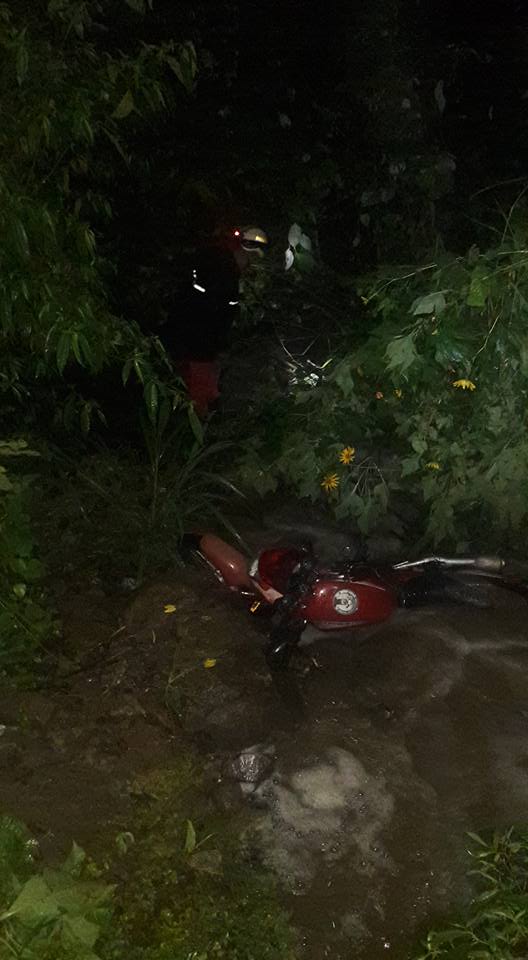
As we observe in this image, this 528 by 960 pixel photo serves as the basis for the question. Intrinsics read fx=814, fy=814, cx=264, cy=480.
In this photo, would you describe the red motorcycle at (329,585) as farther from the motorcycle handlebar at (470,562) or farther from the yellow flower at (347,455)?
the yellow flower at (347,455)

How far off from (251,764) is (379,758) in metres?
0.49

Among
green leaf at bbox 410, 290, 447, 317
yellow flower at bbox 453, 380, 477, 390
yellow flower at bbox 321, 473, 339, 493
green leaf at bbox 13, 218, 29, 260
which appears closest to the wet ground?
yellow flower at bbox 321, 473, 339, 493

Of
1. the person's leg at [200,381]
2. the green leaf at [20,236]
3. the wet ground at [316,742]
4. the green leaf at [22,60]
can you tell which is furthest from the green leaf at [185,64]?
the person's leg at [200,381]

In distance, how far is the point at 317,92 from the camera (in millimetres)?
6074

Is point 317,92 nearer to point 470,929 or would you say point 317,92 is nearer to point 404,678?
point 404,678

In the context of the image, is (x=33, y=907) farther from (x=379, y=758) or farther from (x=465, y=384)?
(x=465, y=384)

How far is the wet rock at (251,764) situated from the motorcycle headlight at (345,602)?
2.34 feet

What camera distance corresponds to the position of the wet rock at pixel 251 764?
298cm

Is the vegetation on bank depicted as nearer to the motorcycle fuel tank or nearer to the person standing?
the motorcycle fuel tank

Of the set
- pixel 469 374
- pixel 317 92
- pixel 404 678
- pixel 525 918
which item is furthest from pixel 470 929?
pixel 317 92

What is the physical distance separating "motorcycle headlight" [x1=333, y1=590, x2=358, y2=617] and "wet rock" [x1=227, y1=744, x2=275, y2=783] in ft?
2.34

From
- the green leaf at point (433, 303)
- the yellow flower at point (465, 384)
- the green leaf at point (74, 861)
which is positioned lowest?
the green leaf at point (74, 861)


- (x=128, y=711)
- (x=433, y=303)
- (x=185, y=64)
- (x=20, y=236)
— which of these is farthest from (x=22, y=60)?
(x=128, y=711)

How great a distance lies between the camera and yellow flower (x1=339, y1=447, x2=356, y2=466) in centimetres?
417
